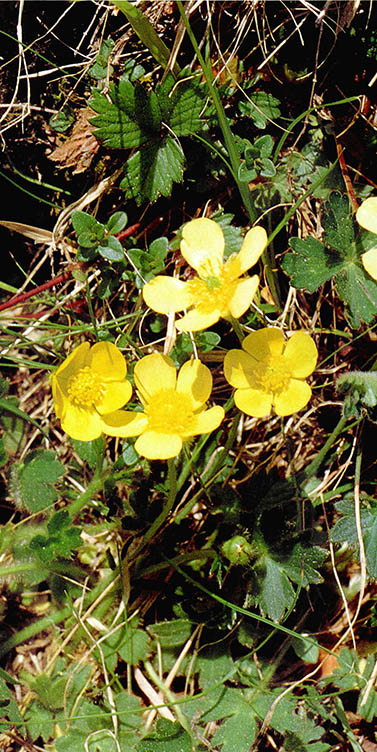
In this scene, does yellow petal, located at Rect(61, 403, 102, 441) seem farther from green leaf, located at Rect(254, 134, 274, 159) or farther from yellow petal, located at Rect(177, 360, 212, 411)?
green leaf, located at Rect(254, 134, 274, 159)

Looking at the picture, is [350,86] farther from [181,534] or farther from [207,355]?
[181,534]

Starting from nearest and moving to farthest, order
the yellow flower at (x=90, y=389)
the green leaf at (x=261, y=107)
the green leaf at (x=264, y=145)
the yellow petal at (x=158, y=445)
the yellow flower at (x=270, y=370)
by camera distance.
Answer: the yellow petal at (x=158, y=445) < the yellow flower at (x=270, y=370) < the yellow flower at (x=90, y=389) < the green leaf at (x=264, y=145) < the green leaf at (x=261, y=107)

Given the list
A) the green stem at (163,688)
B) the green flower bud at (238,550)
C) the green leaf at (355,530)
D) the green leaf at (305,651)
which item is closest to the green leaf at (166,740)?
the green stem at (163,688)

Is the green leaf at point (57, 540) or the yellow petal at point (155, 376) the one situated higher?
the yellow petal at point (155, 376)

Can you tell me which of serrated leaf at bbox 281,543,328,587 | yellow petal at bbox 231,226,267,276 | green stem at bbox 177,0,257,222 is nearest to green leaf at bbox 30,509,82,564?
serrated leaf at bbox 281,543,328,587

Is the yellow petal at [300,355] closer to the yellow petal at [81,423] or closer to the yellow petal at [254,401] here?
the yellow petal at [254,401]

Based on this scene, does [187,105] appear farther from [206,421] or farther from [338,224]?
[206,421]
